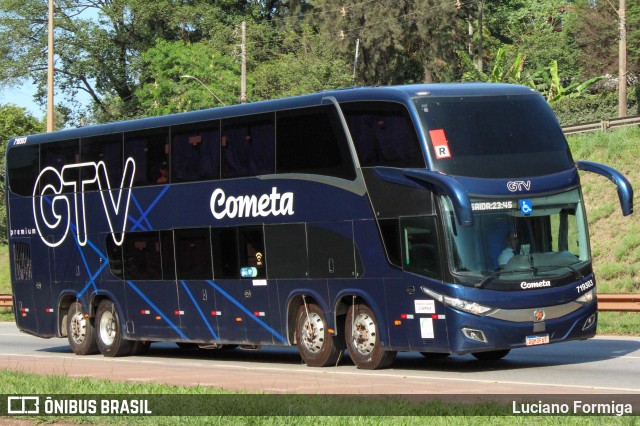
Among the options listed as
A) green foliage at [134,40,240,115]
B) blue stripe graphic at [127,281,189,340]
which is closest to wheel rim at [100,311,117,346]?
blue stripe graphic at [127,281,189,340]

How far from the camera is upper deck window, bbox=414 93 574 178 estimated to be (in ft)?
56.5

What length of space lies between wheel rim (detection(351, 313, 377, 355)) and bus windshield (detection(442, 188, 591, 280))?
2038mm

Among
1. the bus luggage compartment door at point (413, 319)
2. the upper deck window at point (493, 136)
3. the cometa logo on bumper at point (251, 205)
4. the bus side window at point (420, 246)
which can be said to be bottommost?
the bus luggage compartment door at point (413, 319)

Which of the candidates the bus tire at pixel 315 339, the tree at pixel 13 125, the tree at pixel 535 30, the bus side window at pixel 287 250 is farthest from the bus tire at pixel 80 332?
the tree at pixel 13 125

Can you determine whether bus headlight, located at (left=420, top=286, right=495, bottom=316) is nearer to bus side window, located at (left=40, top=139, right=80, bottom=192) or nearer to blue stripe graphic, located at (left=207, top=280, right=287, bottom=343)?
blue stripe graphic, located at (left=207, top=280, right=287, bottom=343)

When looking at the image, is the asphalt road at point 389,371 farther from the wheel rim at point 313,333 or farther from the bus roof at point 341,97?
the bus roof at point 341,97

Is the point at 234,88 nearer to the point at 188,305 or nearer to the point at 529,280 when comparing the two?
the point at 188,305

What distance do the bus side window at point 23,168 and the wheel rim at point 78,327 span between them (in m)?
2.97

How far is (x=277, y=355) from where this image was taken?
2314 centimetres

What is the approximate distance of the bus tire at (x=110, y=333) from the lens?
78.1 ft

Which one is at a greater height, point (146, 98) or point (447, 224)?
point (146, 98)

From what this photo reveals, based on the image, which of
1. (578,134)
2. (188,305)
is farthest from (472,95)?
(578,134)

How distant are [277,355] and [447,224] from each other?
7141mm

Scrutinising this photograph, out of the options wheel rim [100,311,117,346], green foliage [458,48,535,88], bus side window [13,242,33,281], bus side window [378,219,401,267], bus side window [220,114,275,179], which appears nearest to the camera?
bus side window [378,219,401,267]
